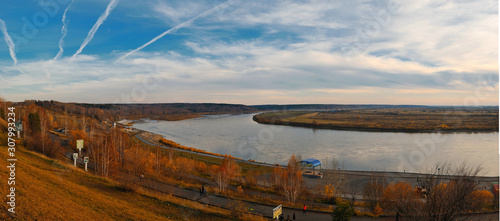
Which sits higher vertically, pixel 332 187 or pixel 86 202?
pixel 86 202

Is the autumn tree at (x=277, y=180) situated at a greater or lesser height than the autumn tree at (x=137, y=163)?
lesser

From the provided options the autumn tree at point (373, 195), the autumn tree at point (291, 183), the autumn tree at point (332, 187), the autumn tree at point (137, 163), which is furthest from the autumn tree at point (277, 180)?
the autumn tree at point (137, 163)

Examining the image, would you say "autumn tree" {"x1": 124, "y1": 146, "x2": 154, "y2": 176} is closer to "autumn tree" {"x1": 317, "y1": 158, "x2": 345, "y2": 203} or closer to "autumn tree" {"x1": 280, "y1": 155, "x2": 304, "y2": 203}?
"autumn tree" {"x1": 280, "y1": 155, "x2": 304, "y2": 203}

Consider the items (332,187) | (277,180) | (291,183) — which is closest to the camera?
Result: (291,183)

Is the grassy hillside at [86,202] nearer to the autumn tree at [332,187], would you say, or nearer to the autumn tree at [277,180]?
the autumn tree at [277,180]

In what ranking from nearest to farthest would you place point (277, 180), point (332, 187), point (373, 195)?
1. point (373, 195)
2. point (332, 187)
3. point (277, 180)

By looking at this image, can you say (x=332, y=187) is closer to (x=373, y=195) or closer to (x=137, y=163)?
(x=373, y=195)

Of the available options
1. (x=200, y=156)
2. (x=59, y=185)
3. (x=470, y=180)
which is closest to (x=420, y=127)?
(x=200, y=156)

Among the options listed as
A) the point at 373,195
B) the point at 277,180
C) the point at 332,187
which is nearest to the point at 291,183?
the point at 277,180
